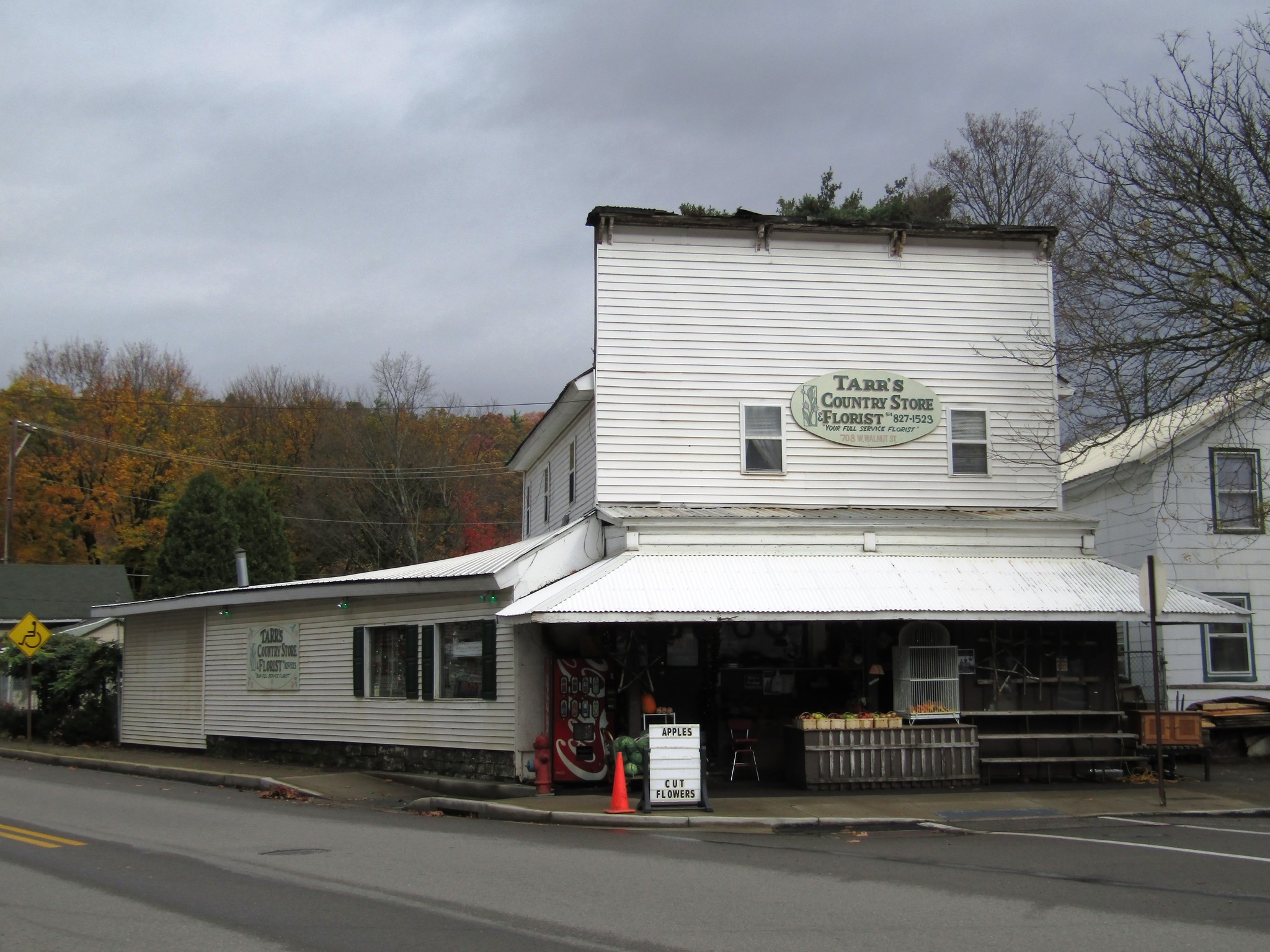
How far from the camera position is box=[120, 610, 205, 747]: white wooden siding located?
23.8 m

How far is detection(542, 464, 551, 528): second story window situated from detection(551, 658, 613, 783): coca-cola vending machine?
8.09 m

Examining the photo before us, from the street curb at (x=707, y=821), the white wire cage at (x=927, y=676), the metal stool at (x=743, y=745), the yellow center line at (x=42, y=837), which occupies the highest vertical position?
the white wire cage at (x=927, y=676)

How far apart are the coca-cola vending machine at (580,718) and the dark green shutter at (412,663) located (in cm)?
291

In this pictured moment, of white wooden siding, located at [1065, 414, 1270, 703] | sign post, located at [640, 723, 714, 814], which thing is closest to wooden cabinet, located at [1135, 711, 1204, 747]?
white wooden siding, located at [1065, 414, 1270, 703]

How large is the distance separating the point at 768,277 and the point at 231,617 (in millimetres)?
12006

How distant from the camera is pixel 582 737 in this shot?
55.7 feet

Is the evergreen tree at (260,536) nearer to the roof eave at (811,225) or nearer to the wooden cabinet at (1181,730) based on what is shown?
the roof eave at (811,225)

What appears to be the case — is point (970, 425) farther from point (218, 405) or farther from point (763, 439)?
point (218, 405)

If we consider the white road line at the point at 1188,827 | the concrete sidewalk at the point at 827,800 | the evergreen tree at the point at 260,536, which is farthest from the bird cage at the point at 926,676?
the evergreen tree at the point at 260,536

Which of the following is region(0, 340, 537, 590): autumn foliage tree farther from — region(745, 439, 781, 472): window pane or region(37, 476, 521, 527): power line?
region(745, 439, 781, 472): window pane

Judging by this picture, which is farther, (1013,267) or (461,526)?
(461,526)

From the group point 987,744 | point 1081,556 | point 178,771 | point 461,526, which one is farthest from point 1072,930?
point 461,526

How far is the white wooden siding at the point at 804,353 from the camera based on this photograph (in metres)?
18.4

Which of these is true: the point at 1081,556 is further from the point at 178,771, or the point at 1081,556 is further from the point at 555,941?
the point at 178,771
